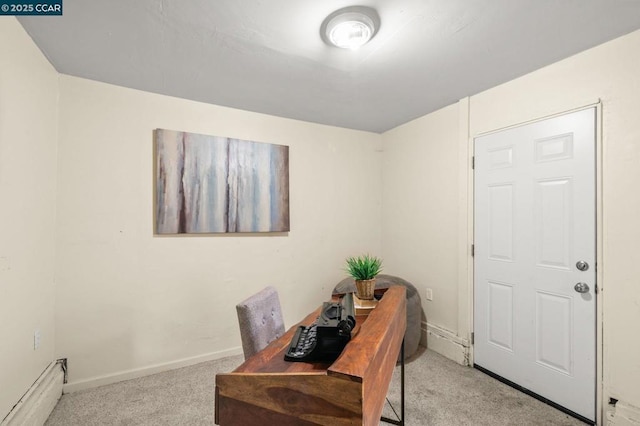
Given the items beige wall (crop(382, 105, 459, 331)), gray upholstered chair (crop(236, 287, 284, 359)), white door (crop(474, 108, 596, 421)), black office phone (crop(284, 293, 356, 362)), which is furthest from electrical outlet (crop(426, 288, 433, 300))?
black office phone (crop(284, 293, 356, 362))

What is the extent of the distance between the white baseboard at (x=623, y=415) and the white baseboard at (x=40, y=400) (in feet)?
11.3

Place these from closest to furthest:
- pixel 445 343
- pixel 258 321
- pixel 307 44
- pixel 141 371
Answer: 1. pixel 258 321
2. pixel 307 44
3. pixel 141 371
4. pixel 445 343

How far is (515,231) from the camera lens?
2.38m

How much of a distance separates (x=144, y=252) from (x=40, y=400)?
1.11 m

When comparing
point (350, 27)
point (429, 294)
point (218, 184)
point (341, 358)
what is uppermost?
point (350, 27)

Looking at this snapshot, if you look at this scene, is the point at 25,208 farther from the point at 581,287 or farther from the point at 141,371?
the point at 581,287

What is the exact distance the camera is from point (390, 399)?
2.20 metres

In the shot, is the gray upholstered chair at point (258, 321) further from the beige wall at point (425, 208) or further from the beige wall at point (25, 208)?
the beige wall at point (425, 208)

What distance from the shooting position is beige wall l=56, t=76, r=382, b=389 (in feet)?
7.52

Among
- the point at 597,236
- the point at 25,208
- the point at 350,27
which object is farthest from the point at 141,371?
the point at 597,236

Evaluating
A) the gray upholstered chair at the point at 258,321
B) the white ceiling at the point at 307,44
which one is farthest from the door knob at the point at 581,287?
the gray upholstered chair at the point at 258,321

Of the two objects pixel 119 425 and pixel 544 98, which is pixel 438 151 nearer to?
pixel 544 98

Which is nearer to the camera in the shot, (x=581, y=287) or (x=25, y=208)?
(x=25, y=208)

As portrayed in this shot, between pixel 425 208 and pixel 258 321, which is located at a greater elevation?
pixel 425 208
